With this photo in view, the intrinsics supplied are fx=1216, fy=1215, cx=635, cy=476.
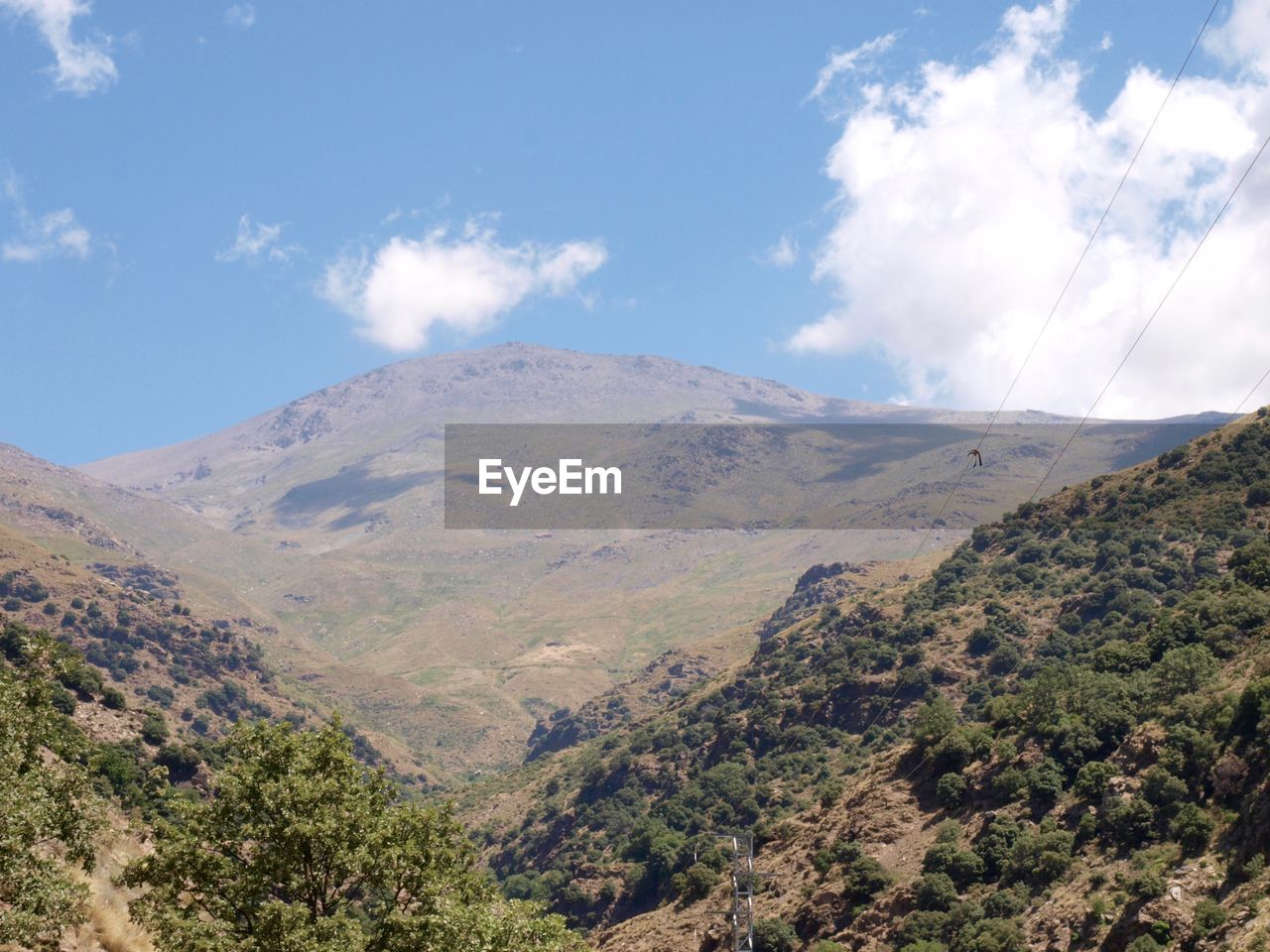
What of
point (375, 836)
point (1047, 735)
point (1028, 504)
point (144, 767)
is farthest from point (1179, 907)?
point (1028, 504)

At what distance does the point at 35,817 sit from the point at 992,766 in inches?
2337

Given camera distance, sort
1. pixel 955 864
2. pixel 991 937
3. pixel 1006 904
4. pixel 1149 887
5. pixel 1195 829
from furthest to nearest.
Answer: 1. pixel 955 864
2. pixel 1006 904
3. pixel 991 937
4. pixel 1195 829
5. pixel 1149 887

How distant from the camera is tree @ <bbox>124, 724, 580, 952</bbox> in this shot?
27.0 metres

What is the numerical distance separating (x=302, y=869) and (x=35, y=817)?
247 inches

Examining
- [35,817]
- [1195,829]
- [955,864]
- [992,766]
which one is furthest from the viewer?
[992,766]

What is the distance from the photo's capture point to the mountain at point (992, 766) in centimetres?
5625

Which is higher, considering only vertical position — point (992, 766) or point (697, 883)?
point (992, 766)

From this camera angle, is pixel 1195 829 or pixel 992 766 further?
pixel 992 766

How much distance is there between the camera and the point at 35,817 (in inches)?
950

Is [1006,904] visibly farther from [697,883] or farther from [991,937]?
[697,883]

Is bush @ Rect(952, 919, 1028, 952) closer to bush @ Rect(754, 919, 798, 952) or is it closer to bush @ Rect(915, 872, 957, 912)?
bush @ Rect(915, 872, 957, 912)

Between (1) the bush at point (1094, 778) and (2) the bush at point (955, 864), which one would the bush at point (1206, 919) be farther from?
(2) the bush at point (955, 864)

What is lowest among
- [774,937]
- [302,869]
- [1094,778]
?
[774,937]

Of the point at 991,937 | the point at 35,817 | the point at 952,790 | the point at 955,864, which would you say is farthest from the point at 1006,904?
the point at 35,817
